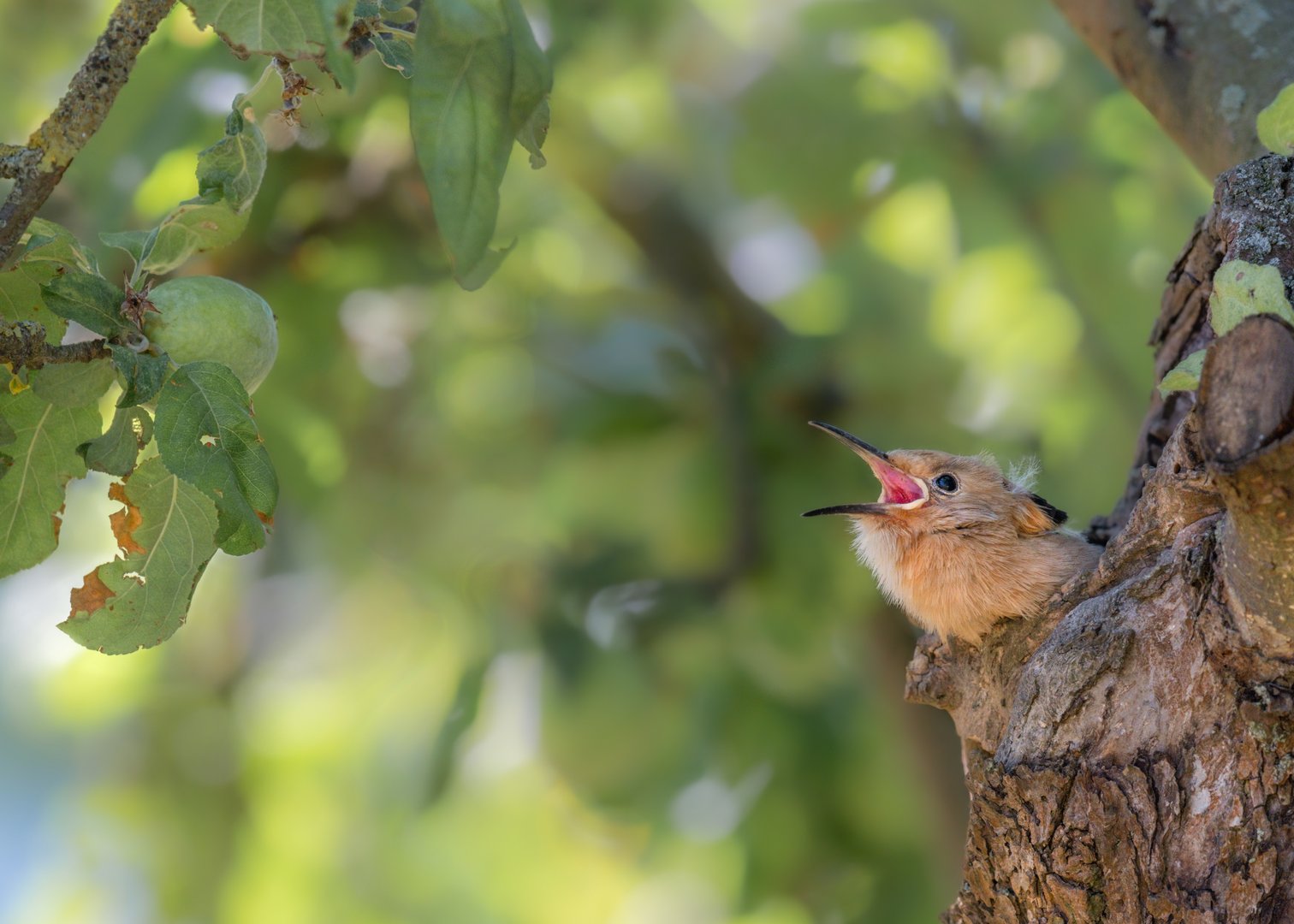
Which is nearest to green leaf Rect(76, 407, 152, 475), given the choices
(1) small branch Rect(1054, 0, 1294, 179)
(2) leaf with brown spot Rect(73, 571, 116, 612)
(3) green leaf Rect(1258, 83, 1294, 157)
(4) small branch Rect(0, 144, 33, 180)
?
(2) leaf with brown spot Rect(73, 571, 116, 612)

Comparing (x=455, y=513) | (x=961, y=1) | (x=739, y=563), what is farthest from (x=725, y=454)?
→ (x=961, y=1)

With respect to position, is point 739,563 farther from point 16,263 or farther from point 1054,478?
point 16,263

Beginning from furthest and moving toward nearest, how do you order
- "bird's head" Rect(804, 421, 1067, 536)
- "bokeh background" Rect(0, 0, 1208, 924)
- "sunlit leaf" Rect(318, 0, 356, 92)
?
"bokeh background" Rect(0, 0, 1208, 924) < "bird's head" Rect(804, 421, 1067, 536) < "sunlit leaf" Rect(318, 0, 356, 92)

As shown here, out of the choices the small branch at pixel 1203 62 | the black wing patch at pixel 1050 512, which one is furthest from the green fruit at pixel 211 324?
the small branch at pixel 1203 62

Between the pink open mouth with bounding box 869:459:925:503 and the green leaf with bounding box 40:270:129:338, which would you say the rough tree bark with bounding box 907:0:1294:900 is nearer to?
the pink open mouth with bounding box 869:459:925:503

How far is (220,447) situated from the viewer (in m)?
1.58

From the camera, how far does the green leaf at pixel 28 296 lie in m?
1.76

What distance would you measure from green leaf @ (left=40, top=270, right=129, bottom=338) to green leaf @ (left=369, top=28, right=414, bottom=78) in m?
0.48

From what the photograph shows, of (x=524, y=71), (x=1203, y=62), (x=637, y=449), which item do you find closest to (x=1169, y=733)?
(x=524, y=71)

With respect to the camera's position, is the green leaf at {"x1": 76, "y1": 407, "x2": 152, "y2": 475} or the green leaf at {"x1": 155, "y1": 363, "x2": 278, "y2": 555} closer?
the green leaf at {"x1": 155, "y1": 363, "x2": 278, "y2": 555}

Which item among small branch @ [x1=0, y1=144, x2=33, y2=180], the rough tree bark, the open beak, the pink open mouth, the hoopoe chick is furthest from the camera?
the pink open mouth

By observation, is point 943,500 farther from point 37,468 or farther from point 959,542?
point 37,468

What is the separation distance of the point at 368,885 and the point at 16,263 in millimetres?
4637

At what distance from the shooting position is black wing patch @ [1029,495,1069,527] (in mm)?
2908
